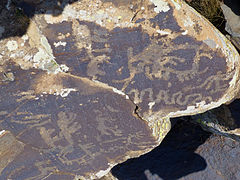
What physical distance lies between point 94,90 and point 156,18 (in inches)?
22.3

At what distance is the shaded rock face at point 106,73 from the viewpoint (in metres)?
1.48

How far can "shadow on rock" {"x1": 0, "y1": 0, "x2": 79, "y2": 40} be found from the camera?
1434mm

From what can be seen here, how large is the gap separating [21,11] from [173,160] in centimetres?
218

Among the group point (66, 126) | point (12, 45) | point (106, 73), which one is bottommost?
point (66, 126)

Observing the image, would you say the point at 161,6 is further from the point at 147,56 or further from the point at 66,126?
the point at 66,126

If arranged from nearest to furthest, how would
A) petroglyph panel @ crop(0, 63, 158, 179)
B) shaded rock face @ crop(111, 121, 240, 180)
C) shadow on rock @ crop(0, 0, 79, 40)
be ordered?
shadow on rock @ crop(0, 0, 79, 40) → petroglyph panel @ crop(0, 63, 158, 179) → shaded rock face @ crop(111, 121, 240, 180)

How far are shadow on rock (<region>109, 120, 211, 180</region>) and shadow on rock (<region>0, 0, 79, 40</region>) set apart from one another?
198 cm

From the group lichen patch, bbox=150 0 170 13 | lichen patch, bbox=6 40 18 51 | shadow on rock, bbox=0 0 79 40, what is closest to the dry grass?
lichen patch, bbox=150 0 170 13

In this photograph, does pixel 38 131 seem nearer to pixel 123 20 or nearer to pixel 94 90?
pixel 94 90

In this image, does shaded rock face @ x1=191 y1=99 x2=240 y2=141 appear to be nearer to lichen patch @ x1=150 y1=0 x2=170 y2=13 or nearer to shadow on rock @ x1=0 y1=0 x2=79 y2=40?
lichen patch @ x1=150 y1=0 x2=170 y2=13

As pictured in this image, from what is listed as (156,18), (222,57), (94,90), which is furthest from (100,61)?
(222,57)

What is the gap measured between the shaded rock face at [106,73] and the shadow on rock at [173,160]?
1.13m

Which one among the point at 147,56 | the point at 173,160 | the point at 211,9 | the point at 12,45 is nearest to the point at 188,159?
the point at 173,160

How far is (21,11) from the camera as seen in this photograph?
1.45 metres
